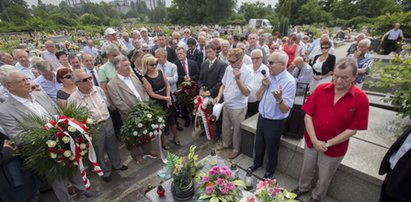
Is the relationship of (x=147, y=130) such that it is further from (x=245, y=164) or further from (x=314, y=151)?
(x=314, y=151)

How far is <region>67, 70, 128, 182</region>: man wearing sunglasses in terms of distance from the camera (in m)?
3.01

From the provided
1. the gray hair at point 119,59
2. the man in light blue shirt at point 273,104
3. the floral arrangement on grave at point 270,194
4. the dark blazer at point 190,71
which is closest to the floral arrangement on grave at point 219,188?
the floral arrangement on grave at point 270,194

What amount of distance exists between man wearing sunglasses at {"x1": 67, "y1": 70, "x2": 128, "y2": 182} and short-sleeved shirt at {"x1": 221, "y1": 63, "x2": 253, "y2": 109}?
2180 mm

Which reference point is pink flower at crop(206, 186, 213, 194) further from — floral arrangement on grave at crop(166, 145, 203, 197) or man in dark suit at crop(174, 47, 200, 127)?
man in dark suit at crop(174, 47, 200, 127)

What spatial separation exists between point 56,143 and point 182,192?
→ 1731 mm

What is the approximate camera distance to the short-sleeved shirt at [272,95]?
274 cm

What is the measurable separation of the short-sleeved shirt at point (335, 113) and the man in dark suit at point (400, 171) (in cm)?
33

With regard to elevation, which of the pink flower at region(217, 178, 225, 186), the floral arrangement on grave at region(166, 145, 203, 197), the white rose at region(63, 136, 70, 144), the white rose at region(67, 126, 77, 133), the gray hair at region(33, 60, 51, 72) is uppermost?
the gray hair at region(33, 60, 51, 72)

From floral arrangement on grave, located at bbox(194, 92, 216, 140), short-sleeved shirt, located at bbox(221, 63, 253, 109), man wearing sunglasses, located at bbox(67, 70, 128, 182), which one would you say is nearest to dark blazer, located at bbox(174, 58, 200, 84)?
floral arrangement on grave, located at bbox(194, 92, 216, 140)

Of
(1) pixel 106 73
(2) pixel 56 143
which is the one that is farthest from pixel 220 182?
(1) pixel 106 73

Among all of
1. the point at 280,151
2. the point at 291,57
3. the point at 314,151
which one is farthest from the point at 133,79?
the point at 291,57

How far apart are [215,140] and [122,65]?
2618 mm

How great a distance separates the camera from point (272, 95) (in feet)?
9.48

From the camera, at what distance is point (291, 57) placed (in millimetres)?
7207
